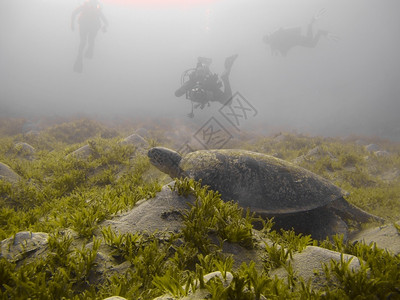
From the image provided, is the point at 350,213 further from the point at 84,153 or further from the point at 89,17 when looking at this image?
the point at 89,17

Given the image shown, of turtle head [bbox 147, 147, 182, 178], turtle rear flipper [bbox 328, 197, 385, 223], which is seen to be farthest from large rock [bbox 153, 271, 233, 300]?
turtle rear flipper [bbox 328, 197, 385, 223]

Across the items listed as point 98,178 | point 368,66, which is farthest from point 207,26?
point 98,178

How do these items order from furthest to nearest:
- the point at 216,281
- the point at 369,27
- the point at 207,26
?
the point at 207,26 < the point at 369,27 < the point at 216,281

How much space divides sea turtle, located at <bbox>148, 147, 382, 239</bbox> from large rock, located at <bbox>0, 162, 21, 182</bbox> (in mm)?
4463

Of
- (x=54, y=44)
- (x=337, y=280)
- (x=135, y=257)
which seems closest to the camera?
(x=337, y=280)

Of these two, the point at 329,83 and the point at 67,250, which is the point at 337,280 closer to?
the point at 67,250

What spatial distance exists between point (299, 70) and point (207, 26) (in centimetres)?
4008

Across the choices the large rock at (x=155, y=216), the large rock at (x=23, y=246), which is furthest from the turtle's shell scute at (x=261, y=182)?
the large rock at (x=23, y=246)

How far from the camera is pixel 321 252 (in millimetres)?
1873

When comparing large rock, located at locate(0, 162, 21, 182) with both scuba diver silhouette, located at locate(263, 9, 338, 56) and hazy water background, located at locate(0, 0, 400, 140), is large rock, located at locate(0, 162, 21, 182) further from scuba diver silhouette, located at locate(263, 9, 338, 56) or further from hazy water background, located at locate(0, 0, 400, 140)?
scuba diver silhouette, located at locate(263, 9, 338, 56)

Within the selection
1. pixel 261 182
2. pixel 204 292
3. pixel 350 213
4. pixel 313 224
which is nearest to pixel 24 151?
pixel 261 182

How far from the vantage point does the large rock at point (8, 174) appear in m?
5.27

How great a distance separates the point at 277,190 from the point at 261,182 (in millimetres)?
310

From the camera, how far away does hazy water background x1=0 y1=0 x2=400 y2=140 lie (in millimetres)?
37222
